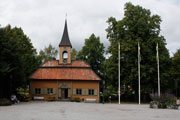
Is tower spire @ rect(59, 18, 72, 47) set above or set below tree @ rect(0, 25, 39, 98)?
above

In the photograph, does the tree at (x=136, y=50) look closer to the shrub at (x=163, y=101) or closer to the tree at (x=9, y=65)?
the shrub at (x=163, y=101)

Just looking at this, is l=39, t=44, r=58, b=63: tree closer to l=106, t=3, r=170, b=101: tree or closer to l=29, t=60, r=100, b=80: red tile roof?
l=29, t=60, r=100, b=80: red tile roof

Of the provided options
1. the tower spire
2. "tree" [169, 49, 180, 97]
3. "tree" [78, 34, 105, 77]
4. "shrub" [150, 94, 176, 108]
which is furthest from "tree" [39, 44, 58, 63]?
"shrub" [150, 94, 176, 108]

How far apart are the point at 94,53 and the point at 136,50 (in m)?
17.0

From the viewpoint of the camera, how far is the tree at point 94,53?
5109 cm

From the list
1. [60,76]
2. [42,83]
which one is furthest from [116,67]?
[42,83]

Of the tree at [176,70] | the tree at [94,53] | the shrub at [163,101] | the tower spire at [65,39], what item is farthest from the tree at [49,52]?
the shrub at [163,101]

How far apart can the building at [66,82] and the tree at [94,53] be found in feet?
39.8

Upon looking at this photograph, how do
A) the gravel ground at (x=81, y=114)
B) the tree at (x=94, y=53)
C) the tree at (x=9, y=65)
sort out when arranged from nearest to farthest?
1. the gravel ground at (x=81, y=114)
2. the tree at (x=9, y=65)
3. the tree at (x=94, y=53)

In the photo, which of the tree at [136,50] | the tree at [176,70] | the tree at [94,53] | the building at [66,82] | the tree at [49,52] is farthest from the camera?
the tree at [49,52]

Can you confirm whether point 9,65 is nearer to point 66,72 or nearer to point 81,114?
point 66,72

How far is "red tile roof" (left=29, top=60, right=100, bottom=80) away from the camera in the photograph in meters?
37.5

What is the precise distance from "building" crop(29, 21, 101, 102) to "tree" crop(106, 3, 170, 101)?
3975 millimetres

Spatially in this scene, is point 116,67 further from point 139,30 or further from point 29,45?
point 29,45
